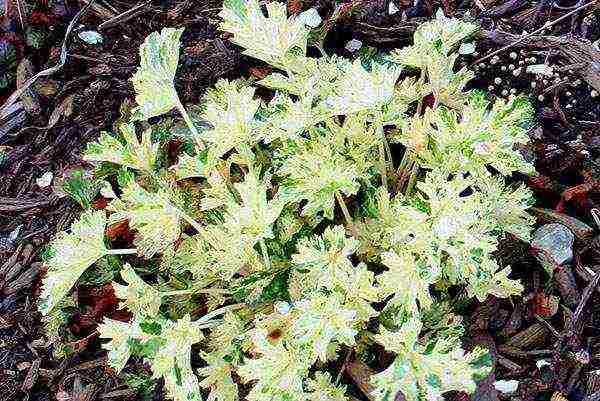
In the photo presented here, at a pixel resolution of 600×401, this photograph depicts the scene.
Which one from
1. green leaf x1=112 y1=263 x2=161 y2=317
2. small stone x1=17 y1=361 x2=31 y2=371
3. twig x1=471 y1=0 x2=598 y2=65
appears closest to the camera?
green leaf x1=112 y1=263 x2=161 y2=317

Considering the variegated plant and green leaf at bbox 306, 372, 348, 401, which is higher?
the variegated plant

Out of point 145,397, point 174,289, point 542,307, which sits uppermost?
point 174,289

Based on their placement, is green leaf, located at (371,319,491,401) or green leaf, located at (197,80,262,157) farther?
green leaf, located at (197,80,262,157)

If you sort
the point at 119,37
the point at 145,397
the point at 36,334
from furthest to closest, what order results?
the point at 119,37, the point at 36,334, the point at 145,397

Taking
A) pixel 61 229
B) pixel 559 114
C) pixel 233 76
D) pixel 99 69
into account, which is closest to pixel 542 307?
pixel 559 114

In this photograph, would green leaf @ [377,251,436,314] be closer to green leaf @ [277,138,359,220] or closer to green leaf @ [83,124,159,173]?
green leaf @ [277,138,359,220]

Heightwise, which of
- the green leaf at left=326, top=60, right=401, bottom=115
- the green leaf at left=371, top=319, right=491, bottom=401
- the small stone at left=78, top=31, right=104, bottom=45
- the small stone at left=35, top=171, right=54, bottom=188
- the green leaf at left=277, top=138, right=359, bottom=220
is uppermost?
Answer: the green leaf at left=326, top=60, right=401, bottom=115

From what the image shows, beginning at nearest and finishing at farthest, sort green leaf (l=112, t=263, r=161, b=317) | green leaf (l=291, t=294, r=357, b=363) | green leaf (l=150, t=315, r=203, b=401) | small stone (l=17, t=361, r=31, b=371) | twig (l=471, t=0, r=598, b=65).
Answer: green leaf (l=291, t=294, r=357, b=363), green leaf (l=150, t=315, r=203, b=401), green leaf (l=112, t=263, r=161, b=317), small stone (l=17, t=361, r=31, b=371), twig (l=471, t=0, r=598, b=65)

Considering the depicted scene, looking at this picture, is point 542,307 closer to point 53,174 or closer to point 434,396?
point 434,396

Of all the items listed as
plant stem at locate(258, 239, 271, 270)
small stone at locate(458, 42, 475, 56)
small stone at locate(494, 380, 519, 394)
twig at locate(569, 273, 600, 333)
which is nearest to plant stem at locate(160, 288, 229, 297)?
plant stem at locate(258, 239, 271, 270)
